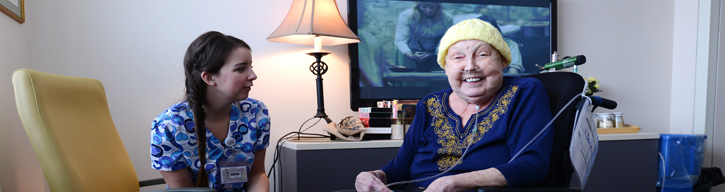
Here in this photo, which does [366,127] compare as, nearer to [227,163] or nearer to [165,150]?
[227,163]

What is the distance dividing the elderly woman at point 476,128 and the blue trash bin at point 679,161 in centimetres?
158

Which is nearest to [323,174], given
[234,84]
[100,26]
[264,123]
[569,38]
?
[264,123]

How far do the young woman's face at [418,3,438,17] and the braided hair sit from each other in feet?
4.52

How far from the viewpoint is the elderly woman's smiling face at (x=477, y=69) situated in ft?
4.89

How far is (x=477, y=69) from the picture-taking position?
149cm

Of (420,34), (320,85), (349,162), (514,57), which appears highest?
(420,34)

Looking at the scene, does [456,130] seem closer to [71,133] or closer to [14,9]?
[71,133]

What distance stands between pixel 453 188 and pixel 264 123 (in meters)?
0.67

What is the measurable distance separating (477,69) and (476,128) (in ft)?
0.56

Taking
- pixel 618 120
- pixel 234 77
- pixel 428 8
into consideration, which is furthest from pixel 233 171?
pixel 618 120

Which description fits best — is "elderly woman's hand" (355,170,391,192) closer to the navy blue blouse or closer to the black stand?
the navy blue blouse

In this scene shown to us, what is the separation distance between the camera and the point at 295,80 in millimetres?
2639

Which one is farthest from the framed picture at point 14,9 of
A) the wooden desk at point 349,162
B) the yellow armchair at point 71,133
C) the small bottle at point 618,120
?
the small bottle at point 618,120

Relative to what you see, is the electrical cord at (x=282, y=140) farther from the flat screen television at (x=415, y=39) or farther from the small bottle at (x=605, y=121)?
the small bottle at (x=605, y=121)
